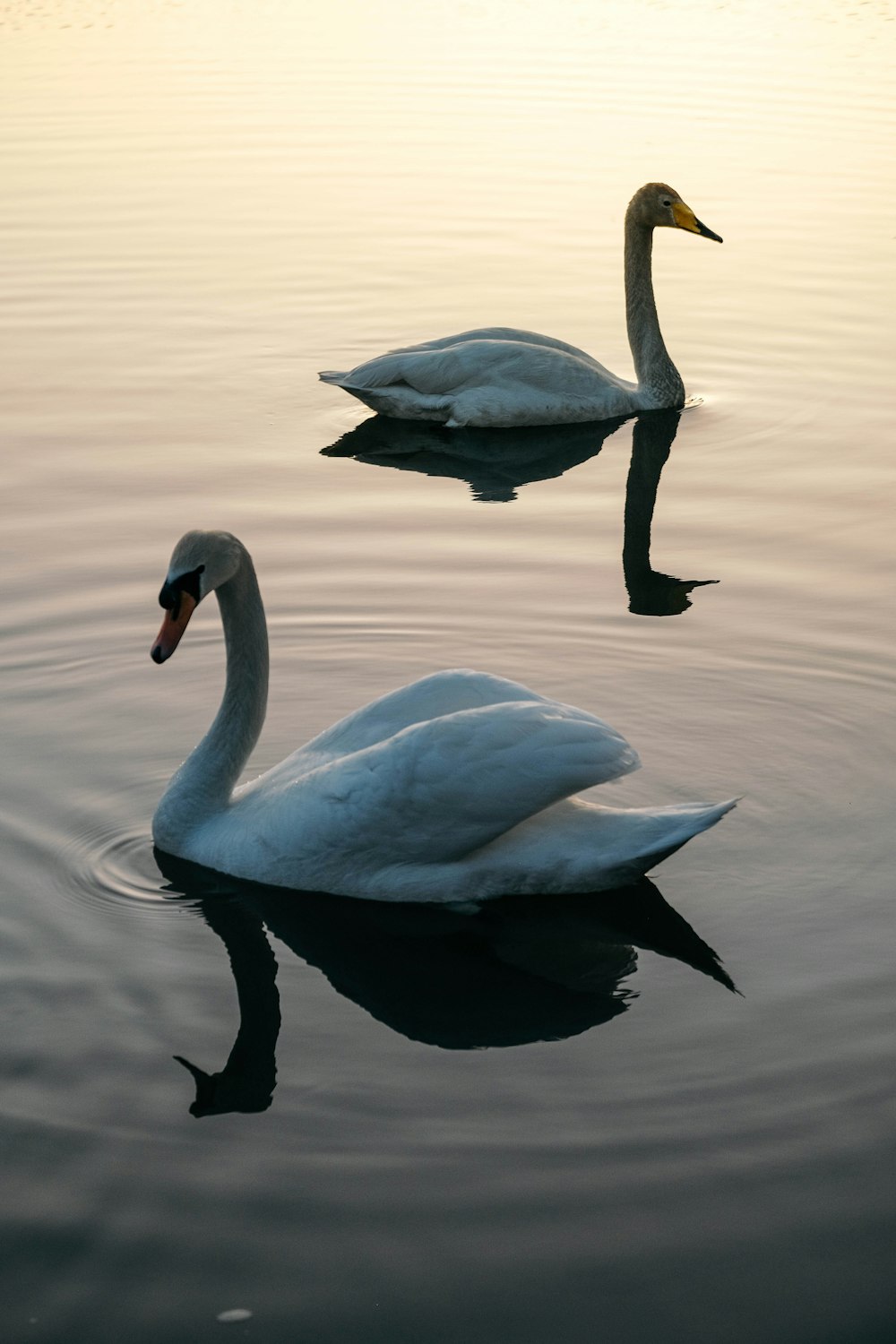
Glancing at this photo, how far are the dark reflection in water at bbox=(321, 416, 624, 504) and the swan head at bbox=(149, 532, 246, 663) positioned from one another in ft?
15.1

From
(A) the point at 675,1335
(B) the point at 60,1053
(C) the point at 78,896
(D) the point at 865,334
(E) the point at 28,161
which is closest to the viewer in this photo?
(A) the point at 675,1335

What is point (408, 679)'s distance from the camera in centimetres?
859

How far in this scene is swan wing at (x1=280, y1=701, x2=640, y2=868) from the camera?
6336 mm

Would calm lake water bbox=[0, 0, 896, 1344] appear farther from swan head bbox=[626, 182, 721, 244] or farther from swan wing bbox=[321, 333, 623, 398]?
swan head bbox=[626, 182, 721, 244]

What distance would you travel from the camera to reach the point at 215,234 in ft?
60.1

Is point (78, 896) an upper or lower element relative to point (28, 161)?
lower

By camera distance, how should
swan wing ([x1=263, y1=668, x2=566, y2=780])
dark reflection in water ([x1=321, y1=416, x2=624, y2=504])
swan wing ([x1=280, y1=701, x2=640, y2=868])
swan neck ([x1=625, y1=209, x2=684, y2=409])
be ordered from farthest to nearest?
swan neck ([x1=625, y1=209, x2=684, y2=409]) → dark reflection in water ([x1=321, y1=416, x2=624, y2=504]) → swan wing ([x1=263, y1=668, x2=566, y2=780]) → swan wing ([x1=280, y1=701, x2=640, y2=868])

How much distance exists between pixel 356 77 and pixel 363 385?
15.5 meters

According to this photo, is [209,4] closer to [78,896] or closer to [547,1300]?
[78,896]

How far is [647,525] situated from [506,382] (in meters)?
2.44

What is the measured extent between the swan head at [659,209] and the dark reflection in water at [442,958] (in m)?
8.77

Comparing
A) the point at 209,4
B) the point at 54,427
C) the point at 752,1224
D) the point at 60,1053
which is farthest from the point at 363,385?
the point at 209,4

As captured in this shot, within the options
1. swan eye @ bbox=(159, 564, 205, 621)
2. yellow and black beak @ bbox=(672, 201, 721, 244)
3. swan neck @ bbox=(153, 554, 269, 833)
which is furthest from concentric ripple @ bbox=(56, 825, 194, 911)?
yellow and black beak @ bbox=(672, 201, 721, 244)

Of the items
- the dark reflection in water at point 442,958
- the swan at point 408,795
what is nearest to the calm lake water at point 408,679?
the dark reflection in water at point 442,958
